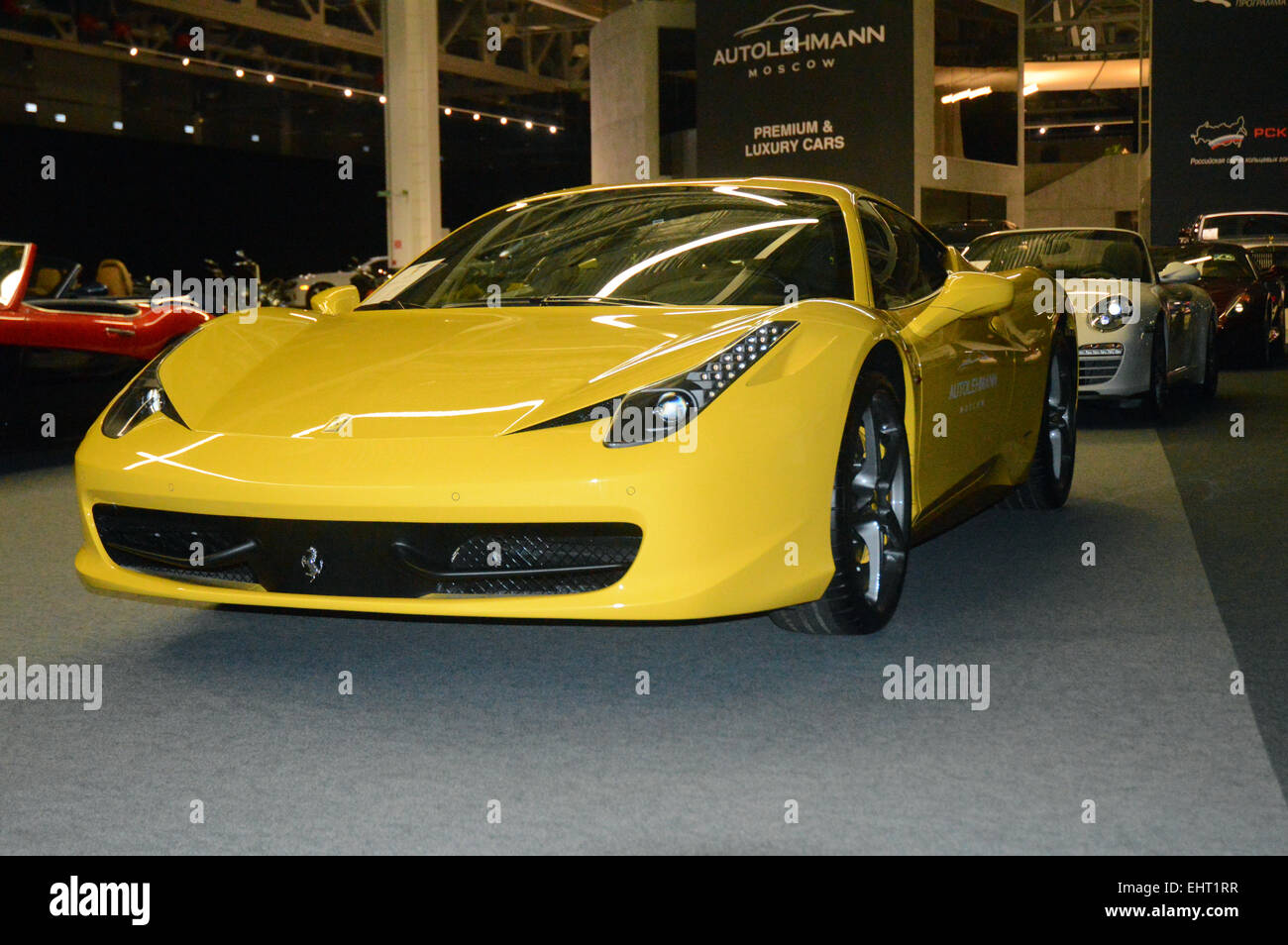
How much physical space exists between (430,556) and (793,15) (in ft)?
73.5

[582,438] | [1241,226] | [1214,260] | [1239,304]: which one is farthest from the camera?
[1241,226]

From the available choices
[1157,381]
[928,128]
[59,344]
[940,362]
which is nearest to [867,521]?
[940,362]

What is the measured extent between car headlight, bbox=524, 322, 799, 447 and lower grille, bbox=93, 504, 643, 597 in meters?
0.22

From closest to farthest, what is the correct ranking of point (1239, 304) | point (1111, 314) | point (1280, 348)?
point (1111, 314) < point (1239, 304) < point (1280, 348)

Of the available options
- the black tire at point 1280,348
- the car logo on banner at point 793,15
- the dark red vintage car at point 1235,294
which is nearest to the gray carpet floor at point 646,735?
A: the dark red vintage car at point 1235,294

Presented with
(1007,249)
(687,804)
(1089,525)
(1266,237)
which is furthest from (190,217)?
(687,804)

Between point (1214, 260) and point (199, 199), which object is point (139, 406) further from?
point (199, 199)

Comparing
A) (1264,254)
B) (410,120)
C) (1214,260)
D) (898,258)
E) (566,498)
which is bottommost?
Answer: (566,498)

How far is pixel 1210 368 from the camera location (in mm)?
10672

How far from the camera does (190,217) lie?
109 ft

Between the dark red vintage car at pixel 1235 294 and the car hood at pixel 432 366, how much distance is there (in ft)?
33.2

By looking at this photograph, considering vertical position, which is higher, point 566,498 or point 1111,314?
point 1111,314
